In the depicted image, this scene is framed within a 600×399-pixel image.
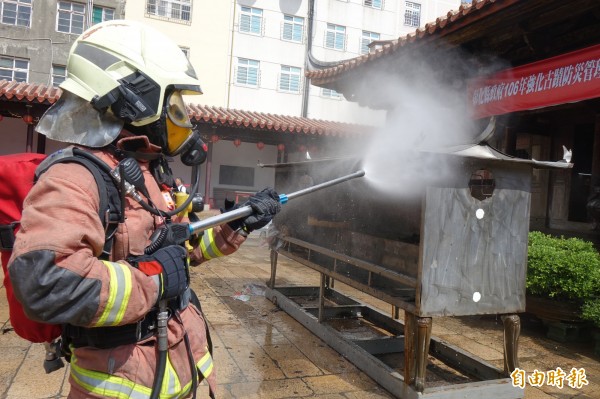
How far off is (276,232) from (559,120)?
16.2ft

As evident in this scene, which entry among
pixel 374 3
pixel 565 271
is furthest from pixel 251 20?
pixel 565 271

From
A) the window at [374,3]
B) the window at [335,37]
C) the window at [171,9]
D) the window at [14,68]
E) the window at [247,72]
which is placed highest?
the window at [374,3]

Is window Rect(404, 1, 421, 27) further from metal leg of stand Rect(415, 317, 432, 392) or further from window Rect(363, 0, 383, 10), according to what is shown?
metal leg of stand Rect(415, 317, 432, 392)

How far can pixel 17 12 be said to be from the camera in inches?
777

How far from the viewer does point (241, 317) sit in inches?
207

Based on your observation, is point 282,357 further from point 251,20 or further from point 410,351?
point 251,20

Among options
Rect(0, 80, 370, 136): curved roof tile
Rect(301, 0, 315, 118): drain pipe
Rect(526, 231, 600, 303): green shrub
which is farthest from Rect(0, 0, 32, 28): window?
Rect(526, 231, 600, 303): green shrub

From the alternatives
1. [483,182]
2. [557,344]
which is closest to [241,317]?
[483,182]

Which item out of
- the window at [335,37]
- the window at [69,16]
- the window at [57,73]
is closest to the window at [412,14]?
the window at [335,37]

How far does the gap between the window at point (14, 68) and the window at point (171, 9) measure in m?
6.18

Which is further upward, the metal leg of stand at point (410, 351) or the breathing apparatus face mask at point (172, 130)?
→ the breathing apparatus face mask at point (172, 130)

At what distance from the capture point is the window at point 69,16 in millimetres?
20188

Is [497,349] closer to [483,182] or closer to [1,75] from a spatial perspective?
[483,182]

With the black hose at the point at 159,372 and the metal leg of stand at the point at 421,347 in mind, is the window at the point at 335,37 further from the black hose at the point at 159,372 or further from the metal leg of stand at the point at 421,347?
the black hose at the point at 159,372
